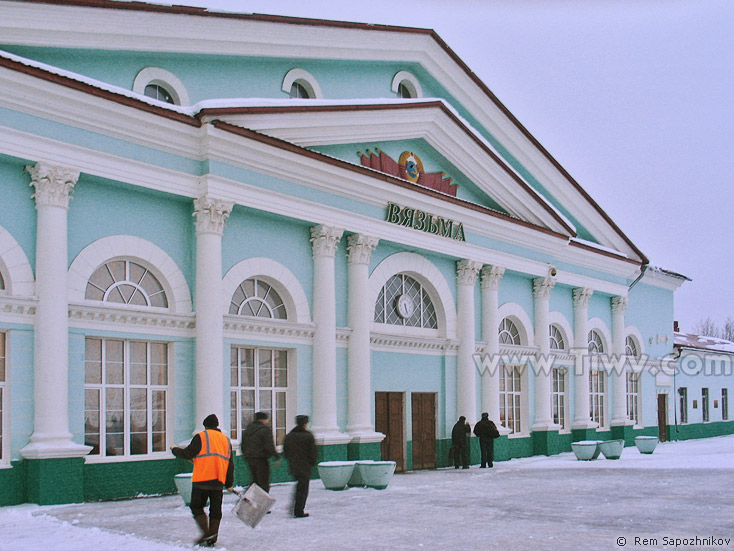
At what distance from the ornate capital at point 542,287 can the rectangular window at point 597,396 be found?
4.79 meters

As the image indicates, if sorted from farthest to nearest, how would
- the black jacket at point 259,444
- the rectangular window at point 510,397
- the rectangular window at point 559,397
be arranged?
the rectangular window at point 559,397 < the rectangular window at point 510,397 < the black jacket at point 259,444

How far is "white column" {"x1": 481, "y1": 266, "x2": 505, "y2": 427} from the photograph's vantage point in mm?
24766

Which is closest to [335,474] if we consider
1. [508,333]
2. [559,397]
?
[508,333]

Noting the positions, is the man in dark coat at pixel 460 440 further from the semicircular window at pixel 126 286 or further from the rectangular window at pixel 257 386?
the semicircular window at pixel 126 286

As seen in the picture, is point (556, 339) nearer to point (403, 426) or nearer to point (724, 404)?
point (403, 426)

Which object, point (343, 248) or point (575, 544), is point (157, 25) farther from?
point (575, 544)

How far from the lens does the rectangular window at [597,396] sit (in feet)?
100

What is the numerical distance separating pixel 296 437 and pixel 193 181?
636cm

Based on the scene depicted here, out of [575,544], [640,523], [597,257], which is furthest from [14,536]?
[597,257]

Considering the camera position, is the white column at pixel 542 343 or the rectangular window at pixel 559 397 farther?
the rectangular window at pixel 559 397

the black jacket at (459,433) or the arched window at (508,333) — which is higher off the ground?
the arched window at (508,333)

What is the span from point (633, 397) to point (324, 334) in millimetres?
17718

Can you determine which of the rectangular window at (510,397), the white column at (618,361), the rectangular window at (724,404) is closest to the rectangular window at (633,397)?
the white column at (618,361)

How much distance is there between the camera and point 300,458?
42.2 ft
